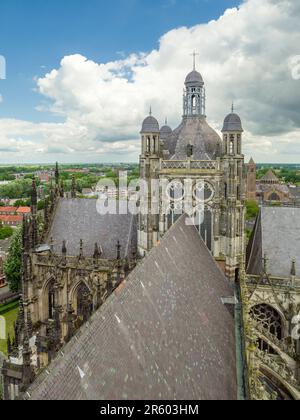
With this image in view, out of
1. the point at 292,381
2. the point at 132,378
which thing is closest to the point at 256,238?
the point at 292,381

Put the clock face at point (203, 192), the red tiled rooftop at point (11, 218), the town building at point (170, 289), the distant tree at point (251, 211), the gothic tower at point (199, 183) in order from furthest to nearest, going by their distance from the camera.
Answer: the red tiled rooftop at point (11, 218) < the distant tree at point (251, 211) < the clock face at point (203, 192) < the gothic tower at point (199, 183) < the town building at point (170, 289)

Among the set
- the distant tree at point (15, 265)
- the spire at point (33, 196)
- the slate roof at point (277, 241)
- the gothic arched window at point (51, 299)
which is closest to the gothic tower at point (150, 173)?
the slate roof at point (277, 241)

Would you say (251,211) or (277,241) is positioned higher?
(277,241)

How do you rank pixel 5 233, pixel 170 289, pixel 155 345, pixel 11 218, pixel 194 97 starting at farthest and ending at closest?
pixel 11 218
pixel 5 233
pixel 194 97
pixel 170 289
pixel 155 345

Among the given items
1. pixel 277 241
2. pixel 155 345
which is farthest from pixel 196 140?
pixel 155 345

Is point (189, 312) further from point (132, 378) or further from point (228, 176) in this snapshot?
point (228, 176)

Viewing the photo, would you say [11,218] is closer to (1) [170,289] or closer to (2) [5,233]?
(2) [5,233]

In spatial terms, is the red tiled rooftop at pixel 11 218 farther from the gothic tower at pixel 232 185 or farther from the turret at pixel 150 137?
the gothic tower at pixel 232 185
